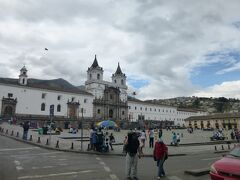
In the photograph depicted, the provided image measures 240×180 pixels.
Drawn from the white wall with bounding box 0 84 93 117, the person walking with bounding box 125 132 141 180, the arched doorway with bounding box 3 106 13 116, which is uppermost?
the white wall with bounding box 0 84 93 117

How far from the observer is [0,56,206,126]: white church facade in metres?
66.7

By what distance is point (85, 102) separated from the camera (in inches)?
3282

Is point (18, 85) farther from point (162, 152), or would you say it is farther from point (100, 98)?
point (162, 152)

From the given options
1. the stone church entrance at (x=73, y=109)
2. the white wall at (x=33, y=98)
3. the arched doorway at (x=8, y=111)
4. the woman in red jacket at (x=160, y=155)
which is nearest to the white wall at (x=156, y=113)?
the stone church entrance at (x=73, y=109)

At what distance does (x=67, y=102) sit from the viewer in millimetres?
77688

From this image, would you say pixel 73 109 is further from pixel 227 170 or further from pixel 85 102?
pixel 227 170

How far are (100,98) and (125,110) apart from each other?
36.2 ft

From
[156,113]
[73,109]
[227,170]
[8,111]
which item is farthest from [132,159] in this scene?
[156,113]

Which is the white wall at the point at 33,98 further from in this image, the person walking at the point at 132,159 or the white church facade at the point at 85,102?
the person walking at the point at 132,159

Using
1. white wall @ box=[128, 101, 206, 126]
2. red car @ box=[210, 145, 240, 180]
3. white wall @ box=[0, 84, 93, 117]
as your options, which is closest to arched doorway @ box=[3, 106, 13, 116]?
white wall @ box=[0, 84, 93, 117]

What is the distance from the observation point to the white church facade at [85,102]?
66.7 meters

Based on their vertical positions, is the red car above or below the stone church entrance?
below

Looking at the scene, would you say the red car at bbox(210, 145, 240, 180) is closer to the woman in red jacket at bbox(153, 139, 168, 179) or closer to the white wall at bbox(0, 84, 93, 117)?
the woman in red jacket at bbox(153, 139, 168, 179)

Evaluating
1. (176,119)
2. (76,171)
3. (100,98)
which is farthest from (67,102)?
(76,171)
